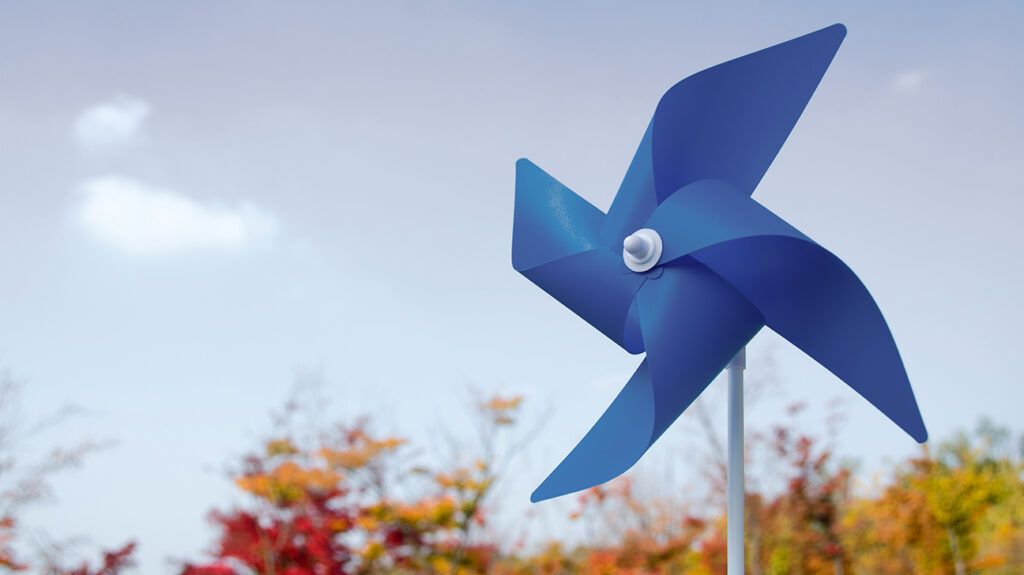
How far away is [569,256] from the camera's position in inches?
156

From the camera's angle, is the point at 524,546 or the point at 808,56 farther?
the point at 524,546

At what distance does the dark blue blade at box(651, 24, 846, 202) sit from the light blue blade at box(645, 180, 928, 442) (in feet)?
0.99

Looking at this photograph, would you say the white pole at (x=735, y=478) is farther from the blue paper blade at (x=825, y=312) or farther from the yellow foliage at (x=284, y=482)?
the yellow foliage at (x=284, y=482)

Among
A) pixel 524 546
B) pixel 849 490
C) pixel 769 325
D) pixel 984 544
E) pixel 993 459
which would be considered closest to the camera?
pixel 769 325

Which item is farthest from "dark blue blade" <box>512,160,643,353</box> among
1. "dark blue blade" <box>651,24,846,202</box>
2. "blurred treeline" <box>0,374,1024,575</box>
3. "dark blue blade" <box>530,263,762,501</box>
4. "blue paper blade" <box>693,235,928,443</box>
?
"blurred treeline" <box>0,374,1024,575</box>

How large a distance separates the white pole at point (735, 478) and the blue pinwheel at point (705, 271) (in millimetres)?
119

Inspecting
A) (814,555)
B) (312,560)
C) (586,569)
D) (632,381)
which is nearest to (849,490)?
(814,555)

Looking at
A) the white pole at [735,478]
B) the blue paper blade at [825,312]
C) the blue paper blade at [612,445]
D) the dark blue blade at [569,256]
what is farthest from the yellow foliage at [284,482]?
the blue paper blade at [825,312]

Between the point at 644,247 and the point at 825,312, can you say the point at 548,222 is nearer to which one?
the point at 644,247

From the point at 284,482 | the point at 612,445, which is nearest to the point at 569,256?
the point at 612,445

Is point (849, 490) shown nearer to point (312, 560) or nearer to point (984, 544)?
point (984, 544)

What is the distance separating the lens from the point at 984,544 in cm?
1473

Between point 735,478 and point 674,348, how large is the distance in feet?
1.82

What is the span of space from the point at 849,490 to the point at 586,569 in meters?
4.35
